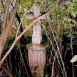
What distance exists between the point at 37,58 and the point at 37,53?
96 mm

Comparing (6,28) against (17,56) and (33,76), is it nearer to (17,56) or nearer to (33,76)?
(33,76)

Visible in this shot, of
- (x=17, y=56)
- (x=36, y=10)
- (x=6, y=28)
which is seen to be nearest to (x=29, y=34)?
(x=17, y=56)

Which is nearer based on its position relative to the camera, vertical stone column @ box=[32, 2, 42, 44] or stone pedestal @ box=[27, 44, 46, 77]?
vertical stone column @ box=[32, 2, 42, 44]

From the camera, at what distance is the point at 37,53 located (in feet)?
7.15

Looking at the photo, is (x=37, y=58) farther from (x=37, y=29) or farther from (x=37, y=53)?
(x=37, y=29)

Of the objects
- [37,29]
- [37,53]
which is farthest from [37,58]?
[37,29]

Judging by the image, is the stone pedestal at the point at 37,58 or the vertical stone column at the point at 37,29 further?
the stone pedestal at the point at 37,58

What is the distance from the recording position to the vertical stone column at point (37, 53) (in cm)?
208

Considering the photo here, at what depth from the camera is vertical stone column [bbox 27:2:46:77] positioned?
208cm

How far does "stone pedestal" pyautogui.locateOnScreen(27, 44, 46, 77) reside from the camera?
214cm

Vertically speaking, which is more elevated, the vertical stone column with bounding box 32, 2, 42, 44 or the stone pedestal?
the vertical stone column with bounding box 32, 2, 42, 44

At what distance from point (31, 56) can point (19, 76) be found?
1.26 feet

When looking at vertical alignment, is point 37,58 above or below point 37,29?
below

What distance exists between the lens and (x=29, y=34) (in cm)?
307
